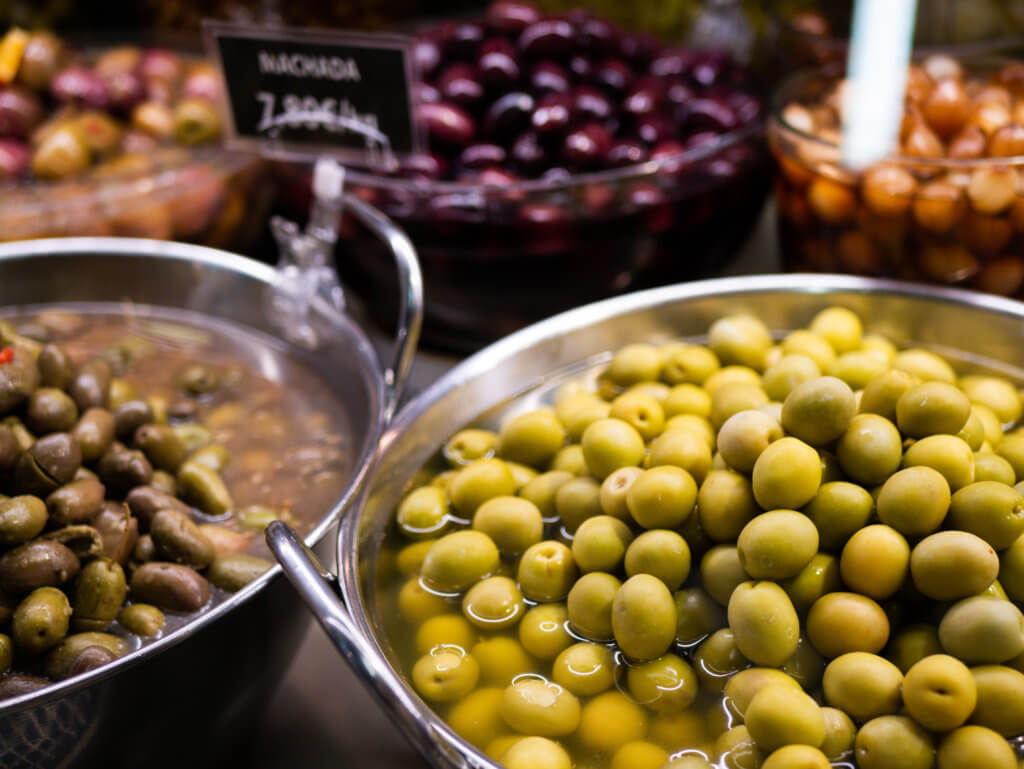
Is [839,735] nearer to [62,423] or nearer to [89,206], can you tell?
[62,423]

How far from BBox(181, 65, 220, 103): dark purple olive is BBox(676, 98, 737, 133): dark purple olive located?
2.32ft

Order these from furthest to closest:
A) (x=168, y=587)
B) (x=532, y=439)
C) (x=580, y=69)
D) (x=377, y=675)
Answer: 1. (x=580, y=69)
2. (x=532, y=439)
3. (x=168, y=587)
4. (x=377, y=675)

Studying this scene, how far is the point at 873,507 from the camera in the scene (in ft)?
2.34

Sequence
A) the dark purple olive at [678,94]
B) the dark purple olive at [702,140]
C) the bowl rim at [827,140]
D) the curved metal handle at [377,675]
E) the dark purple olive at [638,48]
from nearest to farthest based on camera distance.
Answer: the curved metal handle at [377,675] < the bowl rim at [827,140] < the dark purple olive at [702,140] < the dark purple olive at [678,94] < the dark purple olive at [638,48]

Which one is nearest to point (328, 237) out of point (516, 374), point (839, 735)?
point (516, 374)

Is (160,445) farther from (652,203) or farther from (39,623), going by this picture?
(652,203)

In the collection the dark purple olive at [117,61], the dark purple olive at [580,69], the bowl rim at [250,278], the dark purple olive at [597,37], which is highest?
the dark purple olive at [597,37]

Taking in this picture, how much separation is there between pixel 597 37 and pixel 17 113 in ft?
2.75

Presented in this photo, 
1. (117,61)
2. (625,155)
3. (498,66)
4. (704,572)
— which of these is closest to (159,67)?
(117,61)

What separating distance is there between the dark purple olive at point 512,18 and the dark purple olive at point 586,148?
0.94 ft

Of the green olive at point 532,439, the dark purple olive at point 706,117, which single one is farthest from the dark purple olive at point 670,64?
the green olive at point 532,439

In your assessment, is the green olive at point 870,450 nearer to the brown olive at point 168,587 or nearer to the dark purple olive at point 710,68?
the brown olive at point 168,587

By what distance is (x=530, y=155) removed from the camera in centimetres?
121

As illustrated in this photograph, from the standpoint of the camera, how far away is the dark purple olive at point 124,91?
4.90 ft
